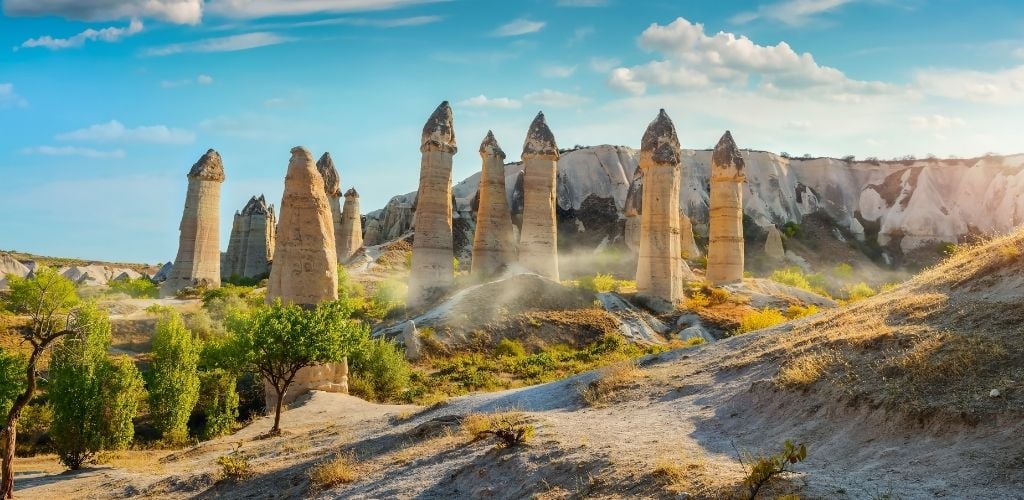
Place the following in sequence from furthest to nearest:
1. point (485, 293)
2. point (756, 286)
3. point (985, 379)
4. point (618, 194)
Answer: point (618, 194) < point (756, 286) < point (485, 293) < point (985, 379)

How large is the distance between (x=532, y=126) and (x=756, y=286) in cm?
1262

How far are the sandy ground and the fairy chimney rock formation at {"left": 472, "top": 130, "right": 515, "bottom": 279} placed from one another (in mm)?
17619

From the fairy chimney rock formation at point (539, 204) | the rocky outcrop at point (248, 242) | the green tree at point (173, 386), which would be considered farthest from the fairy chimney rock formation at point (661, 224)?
the rocky outcrop at point (248, 242)

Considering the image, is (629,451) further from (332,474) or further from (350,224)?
(350,224)

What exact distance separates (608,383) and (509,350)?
12733 mm

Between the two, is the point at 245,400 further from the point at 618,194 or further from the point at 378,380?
the point at 618,194

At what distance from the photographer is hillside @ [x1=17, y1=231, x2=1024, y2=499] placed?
7.33 m

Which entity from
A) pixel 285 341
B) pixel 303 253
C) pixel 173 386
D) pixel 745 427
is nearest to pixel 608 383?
pixel 745 427

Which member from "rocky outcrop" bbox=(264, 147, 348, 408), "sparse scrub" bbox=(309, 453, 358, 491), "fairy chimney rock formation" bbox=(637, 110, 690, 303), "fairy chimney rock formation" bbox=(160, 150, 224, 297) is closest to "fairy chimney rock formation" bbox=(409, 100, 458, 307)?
"fairy chimney rock formation" bbox=(637, 110, 690, 303)

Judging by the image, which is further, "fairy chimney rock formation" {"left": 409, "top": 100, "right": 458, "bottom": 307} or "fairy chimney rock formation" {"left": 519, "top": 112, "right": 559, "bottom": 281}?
"fairy chimney rock formation" {"left": 519, "top": 112, "right": 559, "bottom": 281}

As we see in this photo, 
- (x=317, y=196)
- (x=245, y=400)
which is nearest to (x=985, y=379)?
(x=317, y=196)

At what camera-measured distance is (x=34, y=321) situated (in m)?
12.5

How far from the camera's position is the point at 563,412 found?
12461 mm

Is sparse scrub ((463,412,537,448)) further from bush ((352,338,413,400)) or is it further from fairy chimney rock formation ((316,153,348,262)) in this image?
fairy chimney rock formation ((316,153,348,262))
